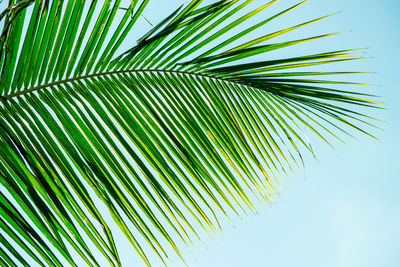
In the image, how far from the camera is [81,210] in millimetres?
882

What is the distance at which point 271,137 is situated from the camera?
49.0 inches

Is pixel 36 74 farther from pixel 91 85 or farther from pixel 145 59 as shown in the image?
pixel 145 59

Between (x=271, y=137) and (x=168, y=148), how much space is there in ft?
1.18

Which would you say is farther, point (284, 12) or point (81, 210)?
point (284, 12)

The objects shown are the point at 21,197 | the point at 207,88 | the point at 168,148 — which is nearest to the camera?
the point at 21,197

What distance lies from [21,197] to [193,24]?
0.65 metres

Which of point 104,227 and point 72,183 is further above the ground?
point 72,183

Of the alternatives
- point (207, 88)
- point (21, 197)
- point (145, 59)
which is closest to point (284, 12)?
point (207, 88)

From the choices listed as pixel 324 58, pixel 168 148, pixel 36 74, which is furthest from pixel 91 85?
pixel 324 58

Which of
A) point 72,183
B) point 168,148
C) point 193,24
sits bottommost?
point 72,183

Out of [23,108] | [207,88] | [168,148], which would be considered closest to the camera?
[23,108]

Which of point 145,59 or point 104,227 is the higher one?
point 145,59

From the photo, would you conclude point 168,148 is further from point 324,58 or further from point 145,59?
point 324,58

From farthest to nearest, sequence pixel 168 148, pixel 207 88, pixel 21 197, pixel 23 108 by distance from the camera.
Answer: pixel 207 88
pixel 168 148
pixel 23 108
pixel 21 197
